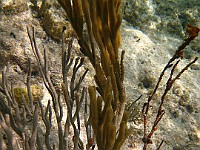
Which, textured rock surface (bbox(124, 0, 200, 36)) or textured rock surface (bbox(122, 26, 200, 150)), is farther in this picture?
textured rock surface (bbox(124, 0, 200, 36))

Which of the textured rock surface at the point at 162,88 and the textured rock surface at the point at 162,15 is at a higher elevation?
the textured rock surface at the point at 162,15

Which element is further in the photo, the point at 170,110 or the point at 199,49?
the point at 199,49

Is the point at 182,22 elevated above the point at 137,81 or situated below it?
above

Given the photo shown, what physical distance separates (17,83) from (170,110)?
324 centimetres

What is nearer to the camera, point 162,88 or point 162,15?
point 162,88

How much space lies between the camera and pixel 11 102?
1950mm

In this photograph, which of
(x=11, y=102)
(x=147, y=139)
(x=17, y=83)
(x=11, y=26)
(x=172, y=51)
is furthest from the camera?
(x=172, y=51)

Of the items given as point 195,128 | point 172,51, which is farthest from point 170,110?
point 172,51

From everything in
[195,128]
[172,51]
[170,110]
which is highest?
[172,51]

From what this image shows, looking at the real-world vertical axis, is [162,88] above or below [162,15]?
below

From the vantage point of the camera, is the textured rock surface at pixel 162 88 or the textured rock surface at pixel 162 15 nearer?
the textured rock surface at pixel 162 88

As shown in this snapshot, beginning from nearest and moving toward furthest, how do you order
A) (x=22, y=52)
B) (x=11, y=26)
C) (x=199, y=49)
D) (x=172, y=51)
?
(x=22, y=52), (x=11, y=26), (x=172, y=51), (x=199, y=49)

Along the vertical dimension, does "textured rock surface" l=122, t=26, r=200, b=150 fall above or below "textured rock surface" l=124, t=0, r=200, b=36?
below

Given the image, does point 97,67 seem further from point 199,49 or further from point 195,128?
point 199,49
